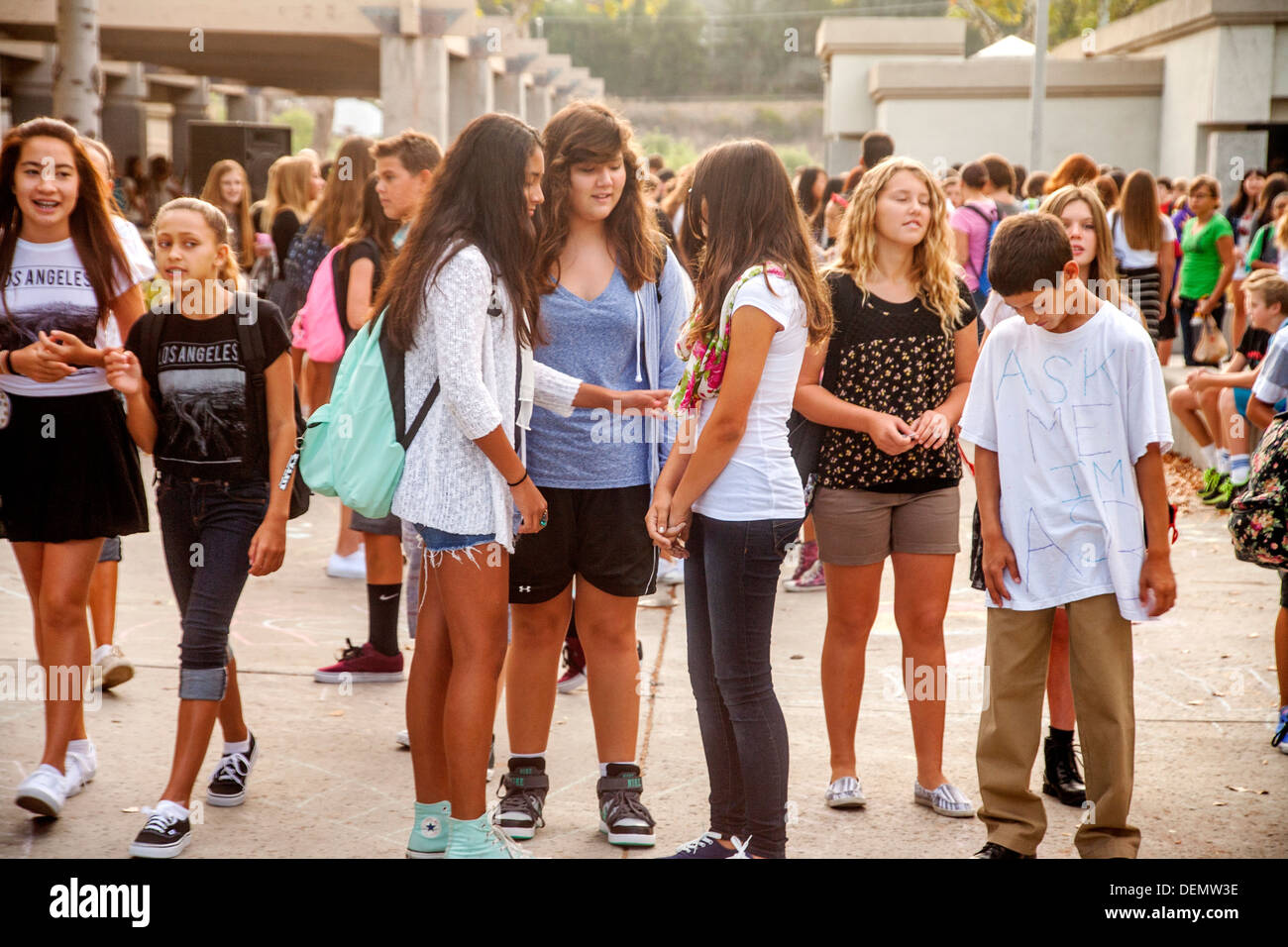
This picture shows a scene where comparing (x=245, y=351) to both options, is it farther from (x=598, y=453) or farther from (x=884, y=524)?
(x=884, y=524)

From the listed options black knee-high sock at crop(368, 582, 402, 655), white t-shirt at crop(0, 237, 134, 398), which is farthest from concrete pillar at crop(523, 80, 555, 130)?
white t-shirt at crop(0, 237, 134, 398)

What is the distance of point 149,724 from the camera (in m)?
4.51

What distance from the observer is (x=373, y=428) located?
3273 millimetres

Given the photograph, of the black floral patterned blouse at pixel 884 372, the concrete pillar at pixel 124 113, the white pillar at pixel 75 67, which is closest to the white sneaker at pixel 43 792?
the black floral patterned blouse at pixel 884 372

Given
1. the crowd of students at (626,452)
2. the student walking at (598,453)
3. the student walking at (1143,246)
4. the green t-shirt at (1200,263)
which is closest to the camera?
the crowd of students at (626,452)

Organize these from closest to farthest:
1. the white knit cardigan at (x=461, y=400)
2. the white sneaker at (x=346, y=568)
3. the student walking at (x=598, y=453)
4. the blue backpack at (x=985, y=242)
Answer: the white knit cardigan at (x=461, y=400) < the student walking at (x=598, y=453) < the white sneaker at (x=346, y=568) < the blue backpack at (x=985, y=242)

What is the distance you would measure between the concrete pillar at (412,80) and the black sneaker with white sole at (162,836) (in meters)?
15.6

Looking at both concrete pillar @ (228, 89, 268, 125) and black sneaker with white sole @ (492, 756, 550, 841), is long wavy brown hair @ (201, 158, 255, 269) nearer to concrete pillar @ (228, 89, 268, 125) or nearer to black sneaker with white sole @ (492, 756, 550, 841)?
black sneaker with white sole @ (492, 756, 550, 841)

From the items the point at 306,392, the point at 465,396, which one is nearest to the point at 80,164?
the point at 465,396

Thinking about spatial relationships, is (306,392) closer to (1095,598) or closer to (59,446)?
(59,446)

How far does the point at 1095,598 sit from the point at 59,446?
2893mm

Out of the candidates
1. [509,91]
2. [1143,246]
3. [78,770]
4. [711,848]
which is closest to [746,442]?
[711,848]

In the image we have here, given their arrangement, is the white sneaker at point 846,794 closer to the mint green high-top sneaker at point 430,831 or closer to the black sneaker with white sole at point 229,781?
the mint green high-top sneaker at point 430,831

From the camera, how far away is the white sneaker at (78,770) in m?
3.89
